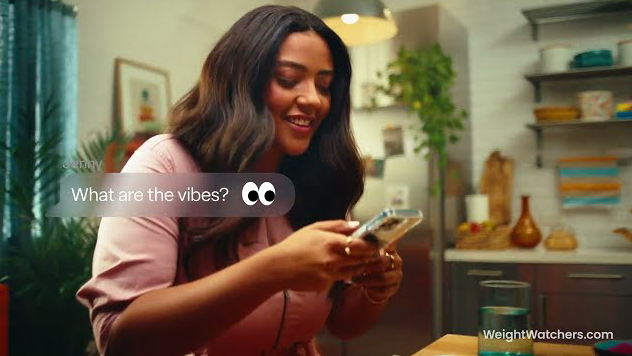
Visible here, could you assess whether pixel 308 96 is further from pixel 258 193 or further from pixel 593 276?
pixel 593 276

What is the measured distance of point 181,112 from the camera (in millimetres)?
579

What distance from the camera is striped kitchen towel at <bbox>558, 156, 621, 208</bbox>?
1413 mm

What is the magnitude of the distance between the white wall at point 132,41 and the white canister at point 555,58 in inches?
37.2

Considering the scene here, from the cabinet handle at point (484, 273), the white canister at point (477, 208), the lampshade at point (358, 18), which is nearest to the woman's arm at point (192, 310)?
the lampshade at point (358, 18)

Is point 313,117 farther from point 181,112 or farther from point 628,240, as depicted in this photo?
point 628,240

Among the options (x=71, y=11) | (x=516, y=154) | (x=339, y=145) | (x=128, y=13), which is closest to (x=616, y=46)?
(x=516, y=154)

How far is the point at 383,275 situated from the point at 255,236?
0.14 metres

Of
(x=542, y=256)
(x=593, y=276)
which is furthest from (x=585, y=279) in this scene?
(x=542, y=256)

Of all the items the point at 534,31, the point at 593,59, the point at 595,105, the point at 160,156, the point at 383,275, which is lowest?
the point at 383,275

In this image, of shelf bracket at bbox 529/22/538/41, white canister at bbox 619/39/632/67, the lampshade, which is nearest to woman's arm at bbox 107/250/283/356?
the lampshade

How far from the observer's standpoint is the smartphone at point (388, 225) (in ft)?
1.27

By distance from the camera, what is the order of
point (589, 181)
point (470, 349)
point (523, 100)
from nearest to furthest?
point (470, 349) < point (589, 181) < point (523, 100)

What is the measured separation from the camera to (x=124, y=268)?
471 mm

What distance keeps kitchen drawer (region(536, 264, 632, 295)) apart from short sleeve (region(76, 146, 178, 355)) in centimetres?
77
